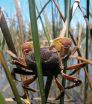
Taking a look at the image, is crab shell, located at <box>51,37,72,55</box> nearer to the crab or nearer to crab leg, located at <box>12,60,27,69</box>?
the crab

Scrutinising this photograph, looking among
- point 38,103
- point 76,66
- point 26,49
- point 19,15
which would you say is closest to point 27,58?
point 26,49

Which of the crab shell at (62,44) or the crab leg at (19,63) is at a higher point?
the crab shell at (62,44)

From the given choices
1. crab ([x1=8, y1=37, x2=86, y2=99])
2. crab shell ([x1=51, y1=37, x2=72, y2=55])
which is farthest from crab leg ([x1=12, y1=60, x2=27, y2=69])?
crab shell ([x1=51, y1=37, x2=72, y2=55])

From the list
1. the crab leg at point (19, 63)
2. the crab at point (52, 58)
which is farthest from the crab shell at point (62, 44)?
the crab leg at point (19, 63)

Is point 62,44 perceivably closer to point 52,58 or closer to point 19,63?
point 52,58

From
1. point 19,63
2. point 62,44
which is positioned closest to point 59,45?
point 62,44

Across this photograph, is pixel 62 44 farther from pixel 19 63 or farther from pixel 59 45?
pixel 19 63

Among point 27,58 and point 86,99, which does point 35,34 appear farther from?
point 86,99

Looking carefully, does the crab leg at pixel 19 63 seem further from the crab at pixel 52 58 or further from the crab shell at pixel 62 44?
the crab shell at pixel 62 44

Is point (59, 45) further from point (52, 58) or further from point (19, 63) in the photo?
point (19, 63)

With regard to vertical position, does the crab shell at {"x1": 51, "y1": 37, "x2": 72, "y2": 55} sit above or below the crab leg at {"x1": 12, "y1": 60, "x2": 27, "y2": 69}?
above

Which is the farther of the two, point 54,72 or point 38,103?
point 38,103
